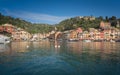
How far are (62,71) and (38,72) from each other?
4.04 metres

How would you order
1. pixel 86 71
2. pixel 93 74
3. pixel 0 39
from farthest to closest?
pixel 0 39 < pixel 86 71 < pixel 93 74

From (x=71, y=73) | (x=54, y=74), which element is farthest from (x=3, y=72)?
(x=71, y=73)

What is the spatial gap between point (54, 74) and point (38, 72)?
290cm

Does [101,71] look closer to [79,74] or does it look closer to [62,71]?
[79,74]

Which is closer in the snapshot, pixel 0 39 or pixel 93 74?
pixel 93 74

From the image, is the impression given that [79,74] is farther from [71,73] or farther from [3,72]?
[3,72]

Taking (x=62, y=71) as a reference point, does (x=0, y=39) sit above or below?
above

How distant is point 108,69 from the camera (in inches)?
1206

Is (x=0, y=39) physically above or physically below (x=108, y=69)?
above

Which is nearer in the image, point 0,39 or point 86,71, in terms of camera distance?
point 86,71

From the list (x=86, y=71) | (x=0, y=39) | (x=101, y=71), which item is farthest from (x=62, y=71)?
(x=0, y=39)

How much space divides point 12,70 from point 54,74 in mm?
7581

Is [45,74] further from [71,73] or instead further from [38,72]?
[71,73]

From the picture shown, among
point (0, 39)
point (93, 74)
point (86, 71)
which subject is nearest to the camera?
point (93, 74)
